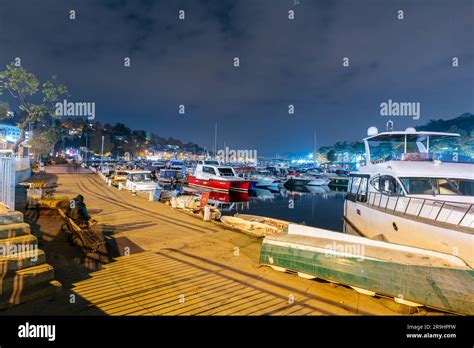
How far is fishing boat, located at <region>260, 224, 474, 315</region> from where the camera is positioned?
496 centimetres

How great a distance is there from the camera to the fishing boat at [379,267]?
16.3 feet

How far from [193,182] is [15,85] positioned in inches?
792

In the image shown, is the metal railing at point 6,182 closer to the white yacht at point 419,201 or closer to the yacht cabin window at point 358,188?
the white yacht at point 419,201

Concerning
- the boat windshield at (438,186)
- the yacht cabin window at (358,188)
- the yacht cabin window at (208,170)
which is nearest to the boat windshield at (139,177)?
the yacht cabin window at (208,170)

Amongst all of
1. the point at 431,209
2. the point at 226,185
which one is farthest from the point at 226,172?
the point at 431,209

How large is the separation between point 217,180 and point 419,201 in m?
23.8

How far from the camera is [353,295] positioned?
19.4 feet

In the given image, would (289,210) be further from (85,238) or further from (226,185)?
(85,238)

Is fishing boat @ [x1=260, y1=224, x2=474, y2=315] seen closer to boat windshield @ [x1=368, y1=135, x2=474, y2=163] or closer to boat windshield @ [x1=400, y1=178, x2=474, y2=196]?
boat windshield @ [x1=400, y1=178, x2=474, y2=196]

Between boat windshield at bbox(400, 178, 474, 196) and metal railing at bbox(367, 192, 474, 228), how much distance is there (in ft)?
2.46
